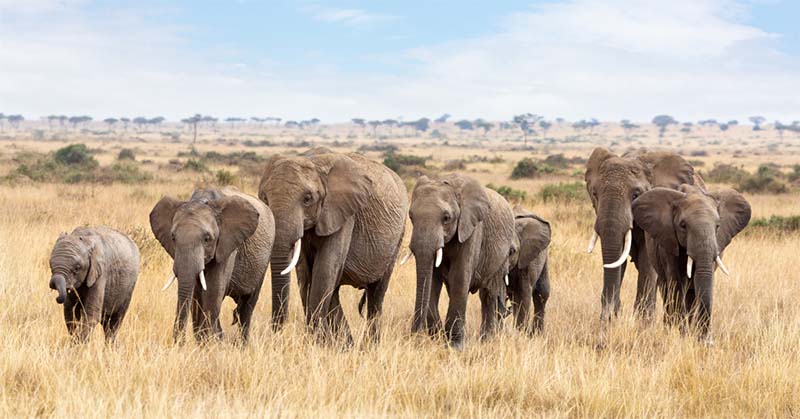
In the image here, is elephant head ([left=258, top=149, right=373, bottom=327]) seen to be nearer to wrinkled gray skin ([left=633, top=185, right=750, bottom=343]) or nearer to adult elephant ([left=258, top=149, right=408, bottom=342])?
adult elephant ([left=258, top=149, right=408, bottom=342])

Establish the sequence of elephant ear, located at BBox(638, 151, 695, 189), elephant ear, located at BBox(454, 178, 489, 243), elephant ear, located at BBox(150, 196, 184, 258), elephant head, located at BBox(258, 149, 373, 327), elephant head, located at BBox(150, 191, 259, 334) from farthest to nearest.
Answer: elephant ear, located at BBox(638, 151, 695, 189)
elephant ear, located at BBox(454, 178, 489, 243)
elephant head, located at BBox(258, 149, 373, 327)
elephant ear, located at BBox(150, 196, 184, 258)
elephant head, located at BBox(150, 191, 259, 334)

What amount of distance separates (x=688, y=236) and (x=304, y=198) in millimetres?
3592

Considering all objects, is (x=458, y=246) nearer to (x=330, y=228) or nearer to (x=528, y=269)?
(x=330, y=228)

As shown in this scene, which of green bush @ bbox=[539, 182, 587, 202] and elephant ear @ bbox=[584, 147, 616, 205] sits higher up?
elephant ear @ bbox=[584, 147, 616, 205]

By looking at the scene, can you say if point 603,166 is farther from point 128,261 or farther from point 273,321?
point 128,261

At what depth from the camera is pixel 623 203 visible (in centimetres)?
948

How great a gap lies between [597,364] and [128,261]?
3937mm

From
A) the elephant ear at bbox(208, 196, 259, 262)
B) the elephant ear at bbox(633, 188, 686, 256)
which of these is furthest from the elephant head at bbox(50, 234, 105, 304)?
the elephant ear at bbox(633, 188, 686, 256)

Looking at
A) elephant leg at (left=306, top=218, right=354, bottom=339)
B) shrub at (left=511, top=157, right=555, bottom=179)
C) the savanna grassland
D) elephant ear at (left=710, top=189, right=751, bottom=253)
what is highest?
elephant ear at (left=710, top=189, right=751, bottom=253)

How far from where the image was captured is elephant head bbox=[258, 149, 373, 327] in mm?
7434

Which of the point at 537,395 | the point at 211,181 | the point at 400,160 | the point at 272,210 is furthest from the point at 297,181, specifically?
the point at 400,160

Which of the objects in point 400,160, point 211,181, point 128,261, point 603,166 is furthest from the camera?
point 400,160

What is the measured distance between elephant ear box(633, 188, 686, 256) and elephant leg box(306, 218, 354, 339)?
9.79 ft

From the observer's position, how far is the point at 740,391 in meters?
6.73
